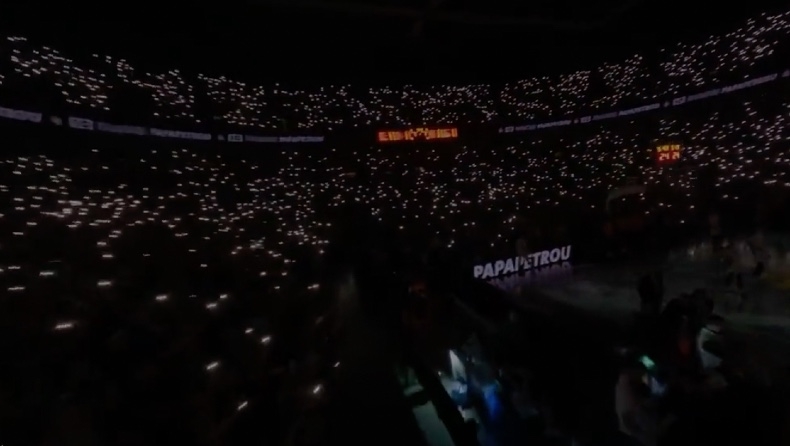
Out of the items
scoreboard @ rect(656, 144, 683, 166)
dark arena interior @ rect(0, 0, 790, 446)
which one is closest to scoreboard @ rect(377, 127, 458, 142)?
dark arena interior @ rect(0, 0, 790, 446)

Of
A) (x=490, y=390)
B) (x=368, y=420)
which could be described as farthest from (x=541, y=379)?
(x=368, y=420)

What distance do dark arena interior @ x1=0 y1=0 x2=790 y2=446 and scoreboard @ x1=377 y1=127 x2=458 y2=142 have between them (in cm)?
5

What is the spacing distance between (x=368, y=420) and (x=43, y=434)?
82.4 inches

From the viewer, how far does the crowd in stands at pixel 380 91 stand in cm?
852

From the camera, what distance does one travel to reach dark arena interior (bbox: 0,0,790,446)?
3619 mm

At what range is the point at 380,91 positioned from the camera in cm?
1568

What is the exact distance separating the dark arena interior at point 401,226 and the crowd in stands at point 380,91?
56 mm

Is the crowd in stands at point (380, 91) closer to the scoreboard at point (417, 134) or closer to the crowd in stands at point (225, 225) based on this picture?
the scoreboard at point (417, 134)

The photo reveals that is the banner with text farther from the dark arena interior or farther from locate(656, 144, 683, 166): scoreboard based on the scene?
locate(656, 144, 683, 166): scoreboard

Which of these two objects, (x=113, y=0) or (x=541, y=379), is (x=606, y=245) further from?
(x=113, y=0)

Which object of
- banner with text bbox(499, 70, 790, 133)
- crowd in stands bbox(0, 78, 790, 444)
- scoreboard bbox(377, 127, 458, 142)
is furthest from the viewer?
scoreboard bbox(377, 127, 458, 142)

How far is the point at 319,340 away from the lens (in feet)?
17.7

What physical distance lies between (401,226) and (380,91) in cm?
486

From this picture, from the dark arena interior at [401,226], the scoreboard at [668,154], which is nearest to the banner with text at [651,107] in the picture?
the dark arena interior at [401,226]
